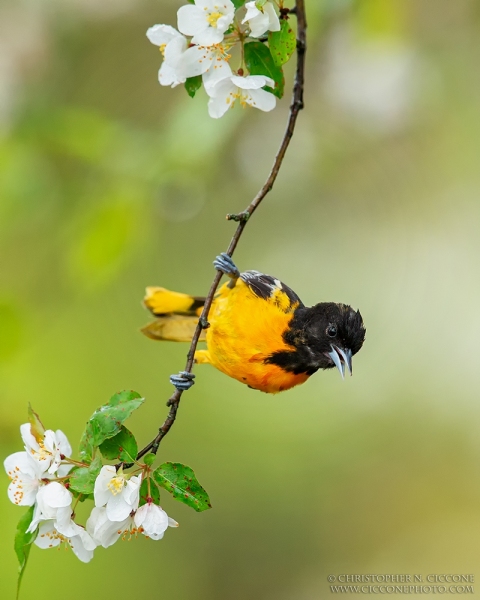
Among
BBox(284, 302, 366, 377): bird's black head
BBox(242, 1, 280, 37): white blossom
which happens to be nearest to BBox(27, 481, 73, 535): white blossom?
BBox(284, 302, 366, 377): bird's black head

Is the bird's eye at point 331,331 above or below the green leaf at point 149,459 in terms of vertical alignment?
above

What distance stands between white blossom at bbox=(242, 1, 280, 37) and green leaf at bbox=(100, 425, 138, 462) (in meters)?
1.27

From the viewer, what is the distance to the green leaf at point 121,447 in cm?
211

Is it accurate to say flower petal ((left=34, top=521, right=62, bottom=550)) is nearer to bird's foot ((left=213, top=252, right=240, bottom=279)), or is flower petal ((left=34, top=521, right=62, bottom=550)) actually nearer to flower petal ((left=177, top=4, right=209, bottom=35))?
bird's foot ((left=213, top=252, right=240, bottom=279))

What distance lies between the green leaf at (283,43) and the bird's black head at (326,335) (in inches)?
49.0

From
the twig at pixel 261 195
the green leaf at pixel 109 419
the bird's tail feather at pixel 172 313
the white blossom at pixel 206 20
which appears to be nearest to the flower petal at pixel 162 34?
the white blossom at pixel 206 20

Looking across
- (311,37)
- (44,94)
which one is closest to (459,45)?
(311,37)

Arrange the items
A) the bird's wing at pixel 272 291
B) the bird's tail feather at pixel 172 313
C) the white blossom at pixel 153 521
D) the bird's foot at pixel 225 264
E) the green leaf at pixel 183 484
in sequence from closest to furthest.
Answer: the green leaf at pixel 183 484, the white blossom at pixel 153 521, the bird's foot at pixel 225 264, the bird's wing at pixel 272 291, the bird's tail feather at pixel 172 313

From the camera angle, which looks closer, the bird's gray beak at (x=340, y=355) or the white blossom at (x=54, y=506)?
the white blossom at (x=54, y=506)

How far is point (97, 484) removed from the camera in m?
2.07

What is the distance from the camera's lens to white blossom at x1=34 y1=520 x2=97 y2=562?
2.22m

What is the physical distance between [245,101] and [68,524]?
146 centimetres

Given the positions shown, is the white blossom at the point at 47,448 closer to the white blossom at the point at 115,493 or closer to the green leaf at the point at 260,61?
the white blossom at the point at 115,493

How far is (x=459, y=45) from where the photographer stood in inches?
242
